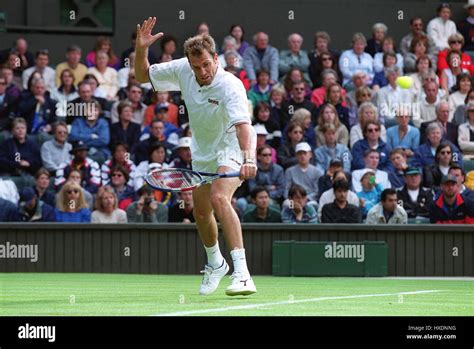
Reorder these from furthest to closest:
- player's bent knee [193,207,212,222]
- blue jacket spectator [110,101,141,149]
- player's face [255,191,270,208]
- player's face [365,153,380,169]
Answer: blue jacket spectator [110,101,141,149]
player's face [365,153,380,169]
player's face [255,191,270,208]
player's bent knee [193,207,212,222]

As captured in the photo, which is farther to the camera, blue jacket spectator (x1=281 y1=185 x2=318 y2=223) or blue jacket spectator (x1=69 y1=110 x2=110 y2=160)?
blue jacket spectator (x1=69 y1=110 x2=110 y2=160)

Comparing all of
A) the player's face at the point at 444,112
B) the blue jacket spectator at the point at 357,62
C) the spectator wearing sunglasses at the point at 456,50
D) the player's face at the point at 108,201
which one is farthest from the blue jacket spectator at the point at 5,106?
the spectator wearing sunglasses at the point at 456,50

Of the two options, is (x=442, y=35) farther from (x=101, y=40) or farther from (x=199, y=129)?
(x=199, y=129)

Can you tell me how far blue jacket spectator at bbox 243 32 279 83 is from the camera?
Answer: 17953 millimetres

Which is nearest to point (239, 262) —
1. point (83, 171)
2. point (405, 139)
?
point (83, 171)

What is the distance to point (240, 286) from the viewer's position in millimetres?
8859

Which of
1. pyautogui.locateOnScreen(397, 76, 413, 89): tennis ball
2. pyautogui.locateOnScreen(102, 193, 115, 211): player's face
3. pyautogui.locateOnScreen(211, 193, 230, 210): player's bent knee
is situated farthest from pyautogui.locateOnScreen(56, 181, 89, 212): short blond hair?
pyautogui.locateOnScreen(211, 193, 230, 210): player's bent knee

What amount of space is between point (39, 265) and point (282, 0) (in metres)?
6.91

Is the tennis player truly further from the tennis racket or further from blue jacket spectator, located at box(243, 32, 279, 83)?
blue jacket spectator, located at box(243, 32, 279, 83)

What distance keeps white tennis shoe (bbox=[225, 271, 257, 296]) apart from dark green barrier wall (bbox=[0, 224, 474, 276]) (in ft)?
19.6

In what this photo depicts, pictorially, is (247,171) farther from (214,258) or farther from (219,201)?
(214,258)

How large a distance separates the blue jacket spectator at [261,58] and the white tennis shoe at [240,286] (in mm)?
9229

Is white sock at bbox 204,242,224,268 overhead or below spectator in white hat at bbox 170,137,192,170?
below

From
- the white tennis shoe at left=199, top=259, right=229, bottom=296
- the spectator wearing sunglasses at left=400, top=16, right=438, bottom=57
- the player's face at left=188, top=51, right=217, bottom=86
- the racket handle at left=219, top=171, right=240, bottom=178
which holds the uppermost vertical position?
the spectator wearing sunglasses at left=400, top=16, right=438, bottom=57
